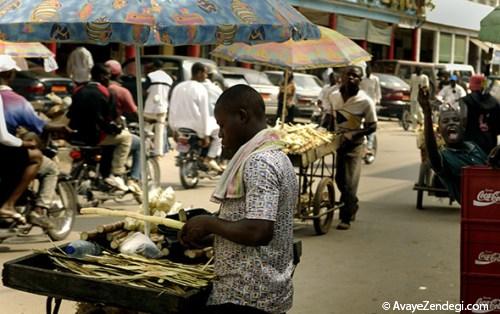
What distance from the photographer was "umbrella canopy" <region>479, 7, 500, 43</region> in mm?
6680

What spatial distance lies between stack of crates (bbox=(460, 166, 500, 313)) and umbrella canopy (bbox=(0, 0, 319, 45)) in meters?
1.74

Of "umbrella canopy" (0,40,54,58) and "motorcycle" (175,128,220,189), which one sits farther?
"motorcycle" (175,128,220,189)

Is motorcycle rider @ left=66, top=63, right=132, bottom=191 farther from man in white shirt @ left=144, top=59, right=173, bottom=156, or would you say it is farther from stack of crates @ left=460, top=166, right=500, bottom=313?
stack of crates @ left=460, top=166, right=500, bottom=313

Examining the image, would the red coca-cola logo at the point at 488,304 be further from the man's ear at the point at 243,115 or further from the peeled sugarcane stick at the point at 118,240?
the man's ear at the point at 243,115

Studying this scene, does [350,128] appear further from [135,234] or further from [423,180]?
[135,234]

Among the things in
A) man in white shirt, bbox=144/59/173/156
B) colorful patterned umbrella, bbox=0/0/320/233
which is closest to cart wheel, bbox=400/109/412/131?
man in white shirt, bbox=144/59/173/156

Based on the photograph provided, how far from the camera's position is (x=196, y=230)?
3.52m

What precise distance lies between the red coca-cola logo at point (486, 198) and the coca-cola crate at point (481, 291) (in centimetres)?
48

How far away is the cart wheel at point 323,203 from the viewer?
945cm

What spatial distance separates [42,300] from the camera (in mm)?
6570

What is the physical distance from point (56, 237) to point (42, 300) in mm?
1989

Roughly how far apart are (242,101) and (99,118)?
662 cm

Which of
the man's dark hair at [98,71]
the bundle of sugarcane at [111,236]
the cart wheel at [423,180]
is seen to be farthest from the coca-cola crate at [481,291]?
the cart wheel at [423,180]

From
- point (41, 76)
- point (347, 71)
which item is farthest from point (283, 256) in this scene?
point (41, 76)
